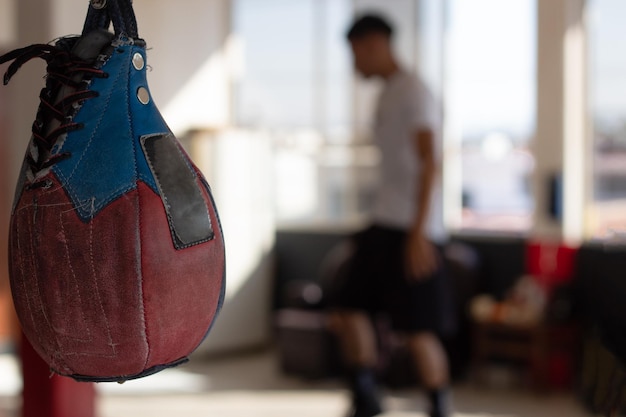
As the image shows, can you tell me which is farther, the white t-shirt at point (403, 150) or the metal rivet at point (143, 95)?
the white t-shirt at point (403, 150)

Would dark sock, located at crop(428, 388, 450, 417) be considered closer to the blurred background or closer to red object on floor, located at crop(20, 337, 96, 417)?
the blurred background

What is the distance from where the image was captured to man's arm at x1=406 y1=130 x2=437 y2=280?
344 cm

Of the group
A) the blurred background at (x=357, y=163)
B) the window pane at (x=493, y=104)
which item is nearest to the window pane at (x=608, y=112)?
the blurred background at (x=357, y=163)

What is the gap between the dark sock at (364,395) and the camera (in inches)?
139

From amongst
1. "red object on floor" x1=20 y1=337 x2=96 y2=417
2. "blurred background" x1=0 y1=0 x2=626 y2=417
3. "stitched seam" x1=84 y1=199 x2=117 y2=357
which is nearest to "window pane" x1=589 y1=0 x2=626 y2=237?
"blurred background" x1=0 y1=0 x2=626 y2=417

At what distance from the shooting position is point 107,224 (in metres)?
0.95

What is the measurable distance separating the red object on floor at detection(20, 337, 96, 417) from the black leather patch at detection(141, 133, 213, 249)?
3.66ft

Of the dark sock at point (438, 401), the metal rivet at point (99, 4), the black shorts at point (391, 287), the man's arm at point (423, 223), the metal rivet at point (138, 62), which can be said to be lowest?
the dark sock at point (438, 401)

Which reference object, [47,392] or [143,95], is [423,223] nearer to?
[47,392]

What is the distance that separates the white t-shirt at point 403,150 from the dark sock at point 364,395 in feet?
2.12

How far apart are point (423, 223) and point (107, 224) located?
2.60 metres

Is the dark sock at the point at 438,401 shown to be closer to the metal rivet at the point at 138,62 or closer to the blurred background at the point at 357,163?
the blurred background at the point at 357,163

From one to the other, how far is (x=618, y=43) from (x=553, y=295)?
1697mm

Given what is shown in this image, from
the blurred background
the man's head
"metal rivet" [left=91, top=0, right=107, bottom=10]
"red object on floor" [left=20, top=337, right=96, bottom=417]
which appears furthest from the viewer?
the blurred background
